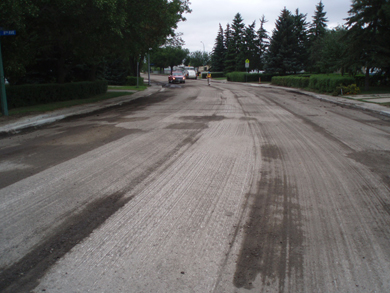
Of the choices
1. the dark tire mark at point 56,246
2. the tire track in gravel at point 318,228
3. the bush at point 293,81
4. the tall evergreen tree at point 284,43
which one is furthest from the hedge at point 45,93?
the tall evergreen tree at point 284,43

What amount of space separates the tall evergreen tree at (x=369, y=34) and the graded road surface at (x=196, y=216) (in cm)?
1533

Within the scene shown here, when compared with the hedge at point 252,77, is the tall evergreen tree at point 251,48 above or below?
above

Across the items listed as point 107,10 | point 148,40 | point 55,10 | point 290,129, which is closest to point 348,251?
point 290,129

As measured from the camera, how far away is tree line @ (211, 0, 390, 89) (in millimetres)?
21219

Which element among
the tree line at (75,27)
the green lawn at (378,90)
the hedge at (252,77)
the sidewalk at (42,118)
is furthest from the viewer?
the hedge at (252,77)

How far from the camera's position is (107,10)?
13.0 m

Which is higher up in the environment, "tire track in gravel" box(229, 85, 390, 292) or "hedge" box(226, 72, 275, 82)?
"hedge" box(226, 72, 275, 82)

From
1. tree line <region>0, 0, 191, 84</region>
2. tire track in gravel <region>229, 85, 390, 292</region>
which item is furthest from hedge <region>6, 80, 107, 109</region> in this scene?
tire track in gravel <region>229, 85, 390, 292</region>

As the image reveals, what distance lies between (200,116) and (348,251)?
9.72 m

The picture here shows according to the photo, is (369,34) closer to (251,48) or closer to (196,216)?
(196,216)

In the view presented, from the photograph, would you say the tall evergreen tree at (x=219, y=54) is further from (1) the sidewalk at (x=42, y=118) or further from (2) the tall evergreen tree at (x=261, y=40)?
(1) the sidewalk at (x=42, y=118)

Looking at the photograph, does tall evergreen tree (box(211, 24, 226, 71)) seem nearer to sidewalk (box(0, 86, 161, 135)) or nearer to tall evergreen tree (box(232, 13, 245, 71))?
tall evergreen tree (box(232, 13, 245, 71))

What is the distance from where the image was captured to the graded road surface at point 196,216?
9.77ft

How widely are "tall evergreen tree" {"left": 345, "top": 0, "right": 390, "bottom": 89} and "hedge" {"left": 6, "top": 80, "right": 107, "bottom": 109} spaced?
17.5 metres
